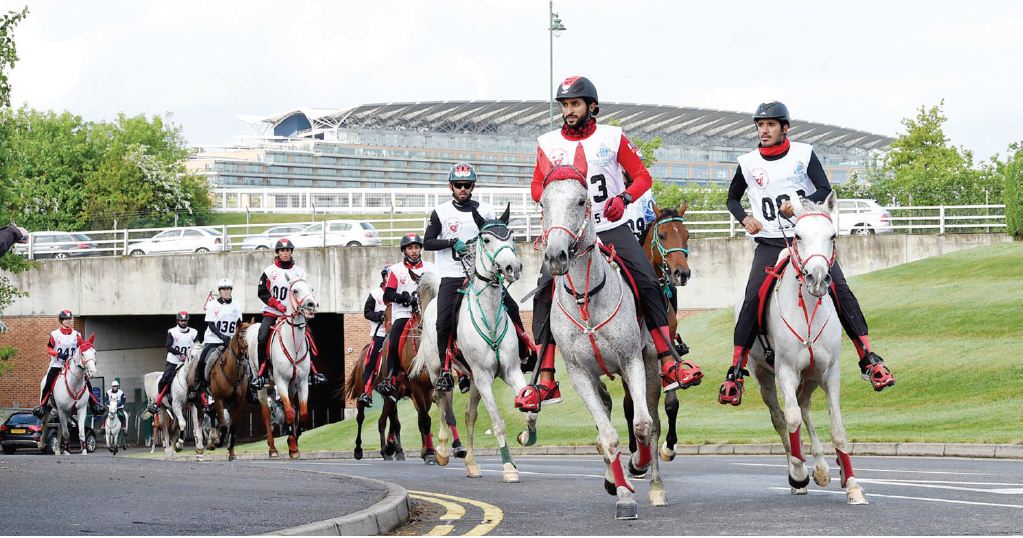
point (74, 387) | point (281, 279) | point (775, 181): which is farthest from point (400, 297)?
point (74, 387)

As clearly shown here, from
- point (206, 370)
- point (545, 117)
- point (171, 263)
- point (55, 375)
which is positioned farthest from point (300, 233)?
point (545, 117)

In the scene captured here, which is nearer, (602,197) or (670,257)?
(602,197)

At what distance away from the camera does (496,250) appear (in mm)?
13727

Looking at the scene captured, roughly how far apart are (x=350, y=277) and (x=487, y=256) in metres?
37.2

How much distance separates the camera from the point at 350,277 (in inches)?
2050

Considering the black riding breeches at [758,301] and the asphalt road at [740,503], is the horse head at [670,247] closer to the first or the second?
the asphalt road at [740,503]

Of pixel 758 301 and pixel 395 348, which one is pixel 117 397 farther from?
pixel 758 301

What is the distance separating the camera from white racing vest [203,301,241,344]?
26.9 m

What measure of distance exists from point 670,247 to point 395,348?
6.01 m

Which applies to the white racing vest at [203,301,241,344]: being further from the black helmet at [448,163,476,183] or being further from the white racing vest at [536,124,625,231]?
the white racing vest at [536,124,625,231]

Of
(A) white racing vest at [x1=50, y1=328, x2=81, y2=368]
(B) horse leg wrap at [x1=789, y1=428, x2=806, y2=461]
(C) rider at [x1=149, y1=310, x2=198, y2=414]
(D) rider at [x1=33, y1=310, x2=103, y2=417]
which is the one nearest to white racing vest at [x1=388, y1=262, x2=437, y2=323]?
(B) horse leg wrap at [x1=789, y1=428, x2=806, y2=461]

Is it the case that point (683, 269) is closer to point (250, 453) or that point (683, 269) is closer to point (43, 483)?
point (43, 483)

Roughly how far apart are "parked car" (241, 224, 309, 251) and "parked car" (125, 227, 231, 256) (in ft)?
5.52

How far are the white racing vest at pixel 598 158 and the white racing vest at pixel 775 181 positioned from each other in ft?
4.06
